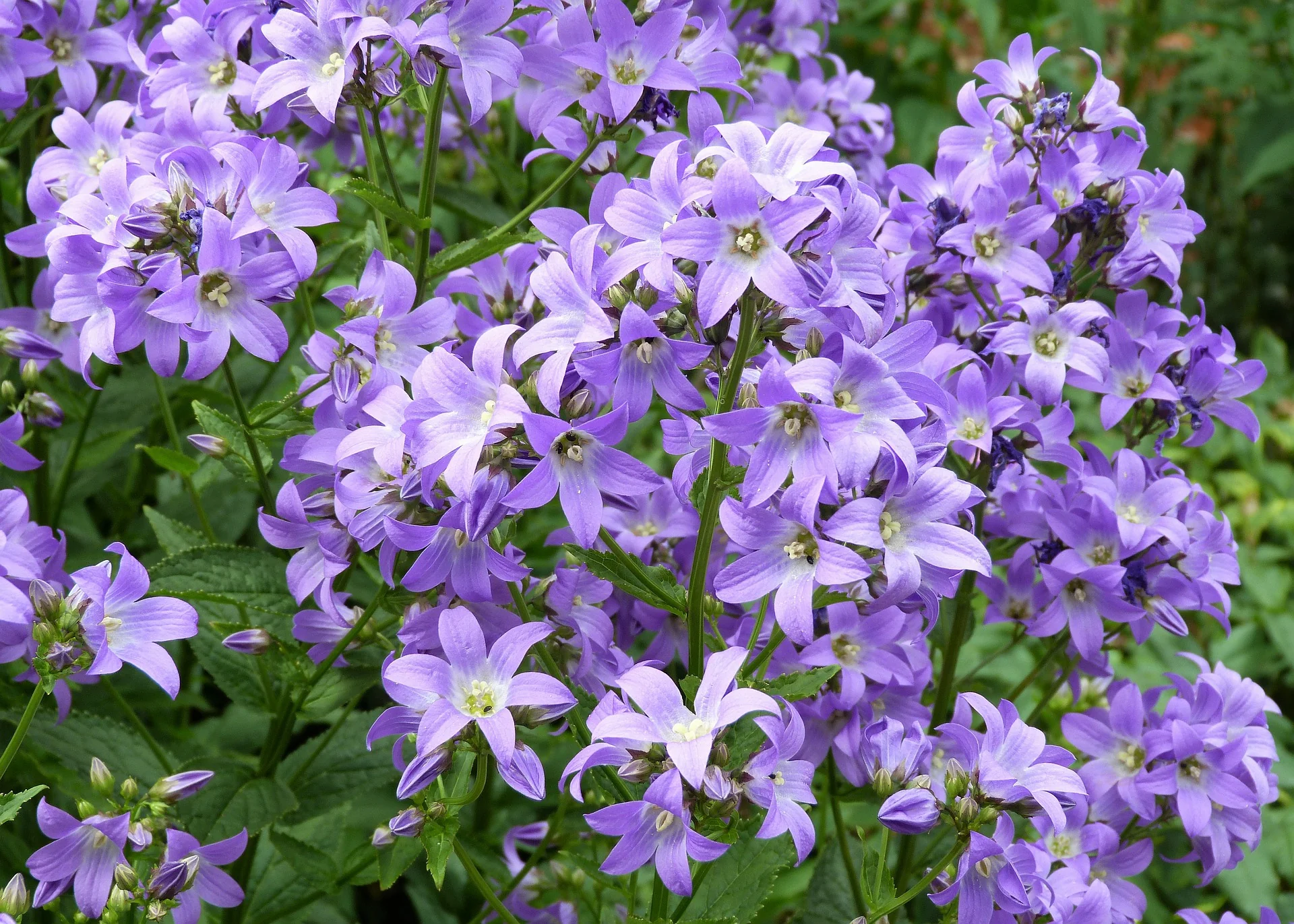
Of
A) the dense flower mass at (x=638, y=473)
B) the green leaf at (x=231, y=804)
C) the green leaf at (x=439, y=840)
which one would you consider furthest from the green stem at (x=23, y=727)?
the green leaf at (x=439, y=840)

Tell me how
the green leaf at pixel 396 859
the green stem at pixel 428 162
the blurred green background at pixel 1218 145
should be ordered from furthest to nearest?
the blurred green background at pixel 1218 145 → the green stem at pixel 428 162 → the green leaf at pixel 396 859

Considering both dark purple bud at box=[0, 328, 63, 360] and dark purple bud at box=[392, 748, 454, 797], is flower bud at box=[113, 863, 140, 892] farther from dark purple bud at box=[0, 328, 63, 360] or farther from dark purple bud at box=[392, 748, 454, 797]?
dark purple bud at box=[0, 328, 63, 360]

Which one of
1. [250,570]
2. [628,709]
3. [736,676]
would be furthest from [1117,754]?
[250,570]

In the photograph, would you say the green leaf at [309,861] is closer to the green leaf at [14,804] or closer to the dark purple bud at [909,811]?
the green leaf at [14,804]

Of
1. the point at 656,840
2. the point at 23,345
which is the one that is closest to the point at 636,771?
the point at 656,840

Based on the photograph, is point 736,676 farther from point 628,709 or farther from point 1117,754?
point 1117,754

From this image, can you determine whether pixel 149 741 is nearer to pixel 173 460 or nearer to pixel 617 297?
pixel 173 460
